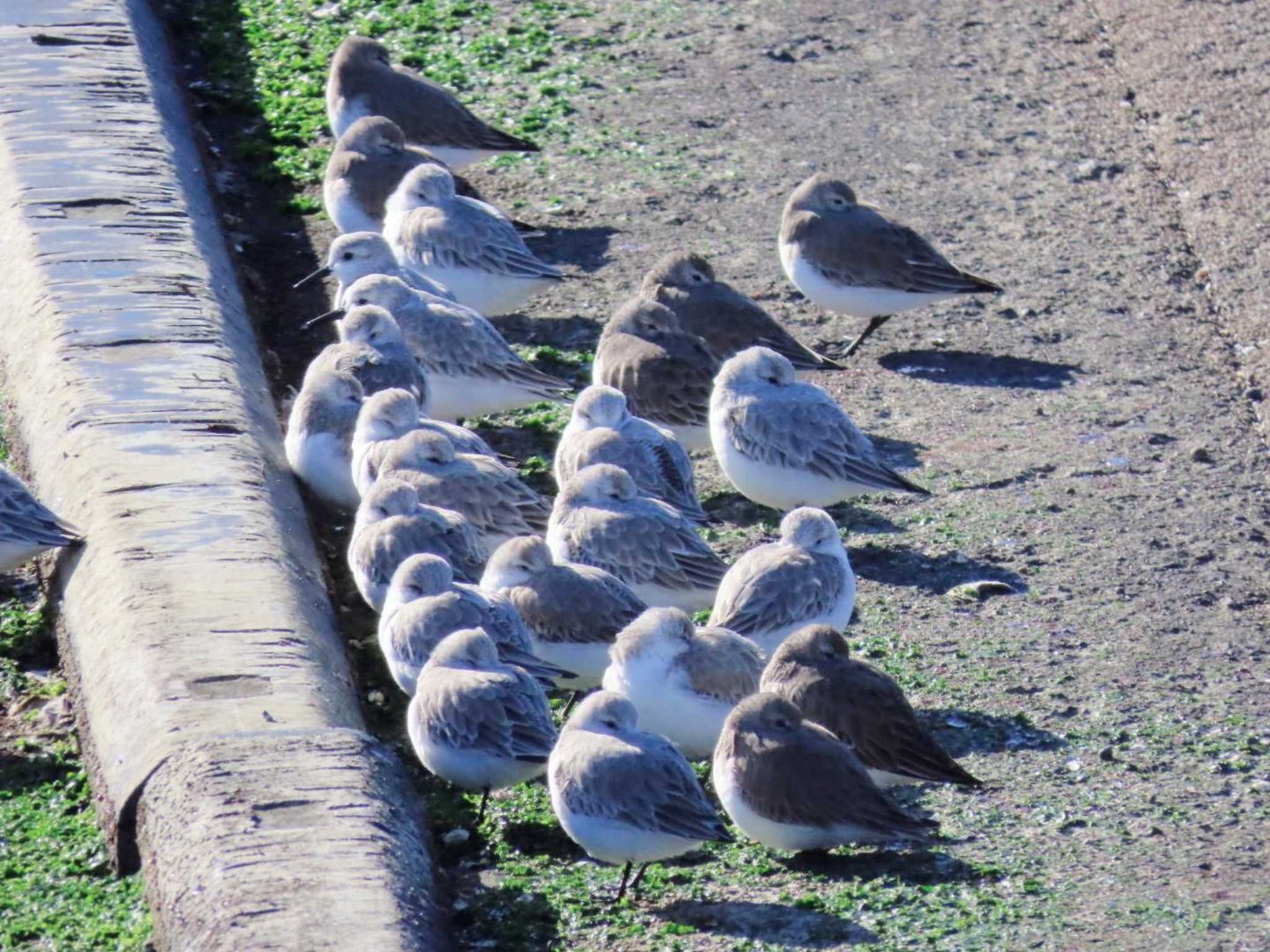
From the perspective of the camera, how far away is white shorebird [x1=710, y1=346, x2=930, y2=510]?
7.09 metres

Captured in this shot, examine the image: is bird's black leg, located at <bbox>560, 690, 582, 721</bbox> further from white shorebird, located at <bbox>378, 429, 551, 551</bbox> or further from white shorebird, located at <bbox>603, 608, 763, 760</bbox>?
white shorebird, located at <bbox>378, 429, 551, 551</bbox>

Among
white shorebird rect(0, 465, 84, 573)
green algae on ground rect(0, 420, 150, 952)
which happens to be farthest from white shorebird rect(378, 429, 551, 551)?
green algae on ground rect(0, 420, 150, 952)

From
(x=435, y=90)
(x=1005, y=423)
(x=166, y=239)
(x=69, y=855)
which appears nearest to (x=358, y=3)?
(x=435, y=90)

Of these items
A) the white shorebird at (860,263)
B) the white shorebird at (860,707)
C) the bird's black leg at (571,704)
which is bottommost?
the bird's black leg at (571,704)

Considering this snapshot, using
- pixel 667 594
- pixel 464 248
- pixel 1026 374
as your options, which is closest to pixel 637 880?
Answer: pixel 667 594

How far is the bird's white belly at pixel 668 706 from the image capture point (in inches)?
226

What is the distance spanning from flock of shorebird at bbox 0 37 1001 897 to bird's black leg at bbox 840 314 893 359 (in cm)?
1

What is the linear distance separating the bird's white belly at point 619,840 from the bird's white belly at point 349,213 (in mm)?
4504

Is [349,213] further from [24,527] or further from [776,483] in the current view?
[24,527]

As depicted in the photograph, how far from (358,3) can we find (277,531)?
5952mm

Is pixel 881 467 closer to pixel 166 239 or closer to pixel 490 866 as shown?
pixel 490 866

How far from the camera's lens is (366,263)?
338 inches

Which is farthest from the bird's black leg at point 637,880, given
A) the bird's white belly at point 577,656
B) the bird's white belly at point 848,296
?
the bird's white belly at point 848,296

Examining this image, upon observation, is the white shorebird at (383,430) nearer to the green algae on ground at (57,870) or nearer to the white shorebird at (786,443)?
the white shorebird at (786,443)
